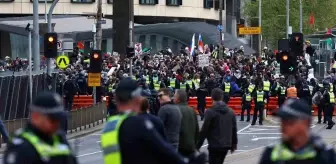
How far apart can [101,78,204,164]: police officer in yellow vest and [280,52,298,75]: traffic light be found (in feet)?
72.4

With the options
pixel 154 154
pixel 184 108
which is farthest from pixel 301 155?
pixel 184 108

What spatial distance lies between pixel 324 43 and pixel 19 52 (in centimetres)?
2298

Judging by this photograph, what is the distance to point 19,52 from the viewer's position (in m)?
77.3

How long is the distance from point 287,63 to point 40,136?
2326cm

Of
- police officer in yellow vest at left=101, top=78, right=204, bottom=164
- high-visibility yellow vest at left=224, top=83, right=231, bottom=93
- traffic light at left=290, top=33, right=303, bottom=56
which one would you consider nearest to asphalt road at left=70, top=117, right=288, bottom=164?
traffic light at left=290, top=33, right=303, bottom=56

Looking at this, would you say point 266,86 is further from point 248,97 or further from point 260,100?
point 260,100

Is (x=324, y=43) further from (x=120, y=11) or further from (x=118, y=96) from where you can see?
(x=118, y=96)

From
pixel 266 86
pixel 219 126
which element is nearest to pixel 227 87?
pixel 266 86

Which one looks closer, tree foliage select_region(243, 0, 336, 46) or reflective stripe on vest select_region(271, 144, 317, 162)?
reflective stripe on vest select_region(271, 144, 317, 162)

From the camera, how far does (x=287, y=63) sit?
30.0m

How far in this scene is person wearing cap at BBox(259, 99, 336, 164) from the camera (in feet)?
22.4

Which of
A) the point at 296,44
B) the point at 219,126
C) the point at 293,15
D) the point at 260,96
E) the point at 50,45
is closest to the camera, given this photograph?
the point at 219,126

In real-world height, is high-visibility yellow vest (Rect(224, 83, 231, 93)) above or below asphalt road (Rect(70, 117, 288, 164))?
above

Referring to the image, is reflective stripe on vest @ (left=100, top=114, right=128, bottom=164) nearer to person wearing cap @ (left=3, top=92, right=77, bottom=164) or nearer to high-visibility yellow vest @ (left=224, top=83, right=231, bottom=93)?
person wearing cap @ (left=3, top=92, right=77, bottom=164)
